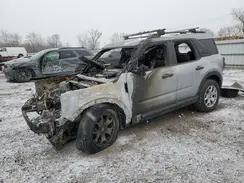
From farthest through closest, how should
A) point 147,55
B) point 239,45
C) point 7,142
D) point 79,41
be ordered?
point 79,41 < point 239,45 < point 147,55 < point 7,142

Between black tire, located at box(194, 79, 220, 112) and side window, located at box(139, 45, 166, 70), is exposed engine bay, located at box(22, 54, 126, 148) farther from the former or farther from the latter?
black tire, located at box(194, 79, 220, 112)

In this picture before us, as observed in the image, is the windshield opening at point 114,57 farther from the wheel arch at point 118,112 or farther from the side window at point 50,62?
the side window at point 50,62

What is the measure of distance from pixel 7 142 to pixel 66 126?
1.49 metres

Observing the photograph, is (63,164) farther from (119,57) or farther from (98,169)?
(119,57)

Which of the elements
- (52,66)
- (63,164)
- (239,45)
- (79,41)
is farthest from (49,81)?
(79,41)

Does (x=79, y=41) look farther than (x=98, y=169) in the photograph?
Yes

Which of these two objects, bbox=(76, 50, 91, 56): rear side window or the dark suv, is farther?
bbox=(76, 50, 91, 56): rear side window

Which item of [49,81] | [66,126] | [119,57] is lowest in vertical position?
[66,126]

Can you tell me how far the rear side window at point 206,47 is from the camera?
5121 mm

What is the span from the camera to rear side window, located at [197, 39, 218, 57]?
5121 mm

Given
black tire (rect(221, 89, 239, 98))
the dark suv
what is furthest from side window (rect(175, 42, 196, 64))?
the dark suv

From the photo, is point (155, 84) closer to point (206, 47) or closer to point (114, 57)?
point (114, 57)

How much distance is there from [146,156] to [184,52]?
2.43m

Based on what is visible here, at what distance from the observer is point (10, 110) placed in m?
6.41
